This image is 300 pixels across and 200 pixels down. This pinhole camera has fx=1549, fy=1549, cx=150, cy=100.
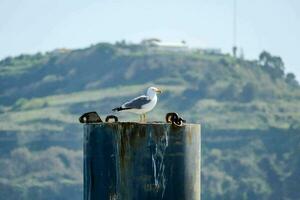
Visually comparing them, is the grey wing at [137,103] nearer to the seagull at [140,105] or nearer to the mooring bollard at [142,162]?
the seagull at [140,105]

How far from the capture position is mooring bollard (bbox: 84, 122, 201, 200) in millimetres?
10867

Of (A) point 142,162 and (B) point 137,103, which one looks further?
(B) point 137,103

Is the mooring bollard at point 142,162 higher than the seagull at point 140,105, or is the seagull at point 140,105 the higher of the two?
the seagull at point 140,105

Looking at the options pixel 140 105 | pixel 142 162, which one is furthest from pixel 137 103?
pixel 142 162

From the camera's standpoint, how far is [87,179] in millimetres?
11148

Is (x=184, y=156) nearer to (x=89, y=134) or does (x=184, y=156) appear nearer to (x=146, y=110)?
(x=89, y=134)

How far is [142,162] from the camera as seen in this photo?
Result: 1092cm

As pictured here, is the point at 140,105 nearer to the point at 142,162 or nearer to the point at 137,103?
the point at 137,103

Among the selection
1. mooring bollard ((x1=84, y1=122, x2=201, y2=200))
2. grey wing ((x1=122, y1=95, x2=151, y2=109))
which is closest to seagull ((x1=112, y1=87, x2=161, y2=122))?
grey wing ((x1=122, y1=95, x2=151, y2=109))

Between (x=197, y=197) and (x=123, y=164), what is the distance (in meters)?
0.57

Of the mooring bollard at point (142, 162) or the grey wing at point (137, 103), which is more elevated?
the grey wing at point (137, 103)

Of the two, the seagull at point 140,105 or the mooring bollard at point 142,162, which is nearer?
the mooring bollard at point 142,162

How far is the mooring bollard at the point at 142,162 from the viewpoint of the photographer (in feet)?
35.7

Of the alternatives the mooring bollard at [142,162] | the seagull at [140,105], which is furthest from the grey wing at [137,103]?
the mooring bollard at [142,162]
